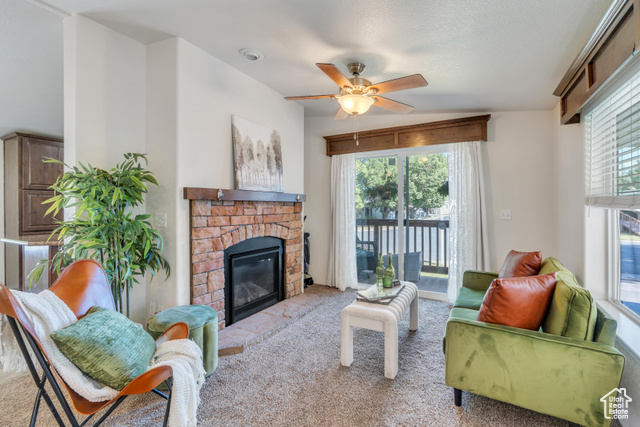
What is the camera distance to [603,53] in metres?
1.99

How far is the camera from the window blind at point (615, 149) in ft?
6.40

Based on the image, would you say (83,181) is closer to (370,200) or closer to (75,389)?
(75,389)

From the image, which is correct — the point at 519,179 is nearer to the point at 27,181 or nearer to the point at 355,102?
the point at 355,102

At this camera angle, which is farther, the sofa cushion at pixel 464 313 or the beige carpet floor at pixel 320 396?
the sofa cushion at pixel 464 313

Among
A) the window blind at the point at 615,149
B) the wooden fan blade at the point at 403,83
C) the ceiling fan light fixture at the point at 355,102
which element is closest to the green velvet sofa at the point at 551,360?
the window blind at the point at 615,149

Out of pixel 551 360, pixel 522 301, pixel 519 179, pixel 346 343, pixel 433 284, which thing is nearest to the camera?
pixel 551 360

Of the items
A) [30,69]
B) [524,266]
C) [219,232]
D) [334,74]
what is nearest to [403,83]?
[334,74]

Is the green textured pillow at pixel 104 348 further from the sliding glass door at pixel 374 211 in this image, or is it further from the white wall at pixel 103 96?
the sliding glass door at pixel 374 211

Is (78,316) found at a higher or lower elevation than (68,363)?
higher

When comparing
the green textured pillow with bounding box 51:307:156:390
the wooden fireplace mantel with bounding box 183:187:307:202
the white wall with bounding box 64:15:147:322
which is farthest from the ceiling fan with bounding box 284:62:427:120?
the green textured pillow with bounding box 51:307:156:390

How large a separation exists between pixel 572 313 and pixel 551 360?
0.28 m

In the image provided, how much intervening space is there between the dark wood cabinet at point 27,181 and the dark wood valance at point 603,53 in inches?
227

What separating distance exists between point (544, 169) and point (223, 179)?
3.54 m

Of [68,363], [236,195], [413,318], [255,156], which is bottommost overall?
[413,318]
